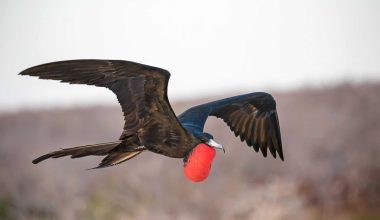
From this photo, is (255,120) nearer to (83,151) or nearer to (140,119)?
(140,119)

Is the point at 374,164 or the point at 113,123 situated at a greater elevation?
the point at 113,123

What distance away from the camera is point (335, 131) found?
17.5 metres

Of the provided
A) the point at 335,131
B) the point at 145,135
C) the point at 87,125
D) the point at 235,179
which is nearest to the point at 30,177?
the point at 87,125

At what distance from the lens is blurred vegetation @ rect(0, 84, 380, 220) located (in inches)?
573

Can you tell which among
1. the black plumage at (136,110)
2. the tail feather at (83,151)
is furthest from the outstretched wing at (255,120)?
the tail feather at (83,151)

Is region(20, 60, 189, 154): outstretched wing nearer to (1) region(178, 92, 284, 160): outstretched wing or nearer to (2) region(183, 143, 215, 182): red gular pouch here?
(2) region(183, 143, 215, 182): red gular pouch

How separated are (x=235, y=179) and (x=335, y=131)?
285 centimetres

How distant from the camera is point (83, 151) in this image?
6.13 m

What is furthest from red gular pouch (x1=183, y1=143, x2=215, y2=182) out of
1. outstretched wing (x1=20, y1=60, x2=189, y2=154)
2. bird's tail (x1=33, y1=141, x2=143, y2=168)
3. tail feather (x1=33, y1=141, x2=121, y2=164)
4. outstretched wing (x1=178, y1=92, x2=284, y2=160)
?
outstretched wing (x1=178, y1=92, x2=284, y2=160)

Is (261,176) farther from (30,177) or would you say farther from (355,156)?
(30,177)

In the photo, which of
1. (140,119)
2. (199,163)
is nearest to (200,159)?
(199,163)

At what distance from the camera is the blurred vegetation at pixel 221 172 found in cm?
1455

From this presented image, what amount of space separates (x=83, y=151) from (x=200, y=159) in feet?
2.72

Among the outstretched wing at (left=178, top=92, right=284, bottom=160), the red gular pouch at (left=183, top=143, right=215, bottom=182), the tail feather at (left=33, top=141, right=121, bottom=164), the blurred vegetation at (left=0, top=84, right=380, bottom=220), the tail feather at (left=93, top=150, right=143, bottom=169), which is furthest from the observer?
the blurred vegetation at (left=0, top=84, right=380, bottom=220)
